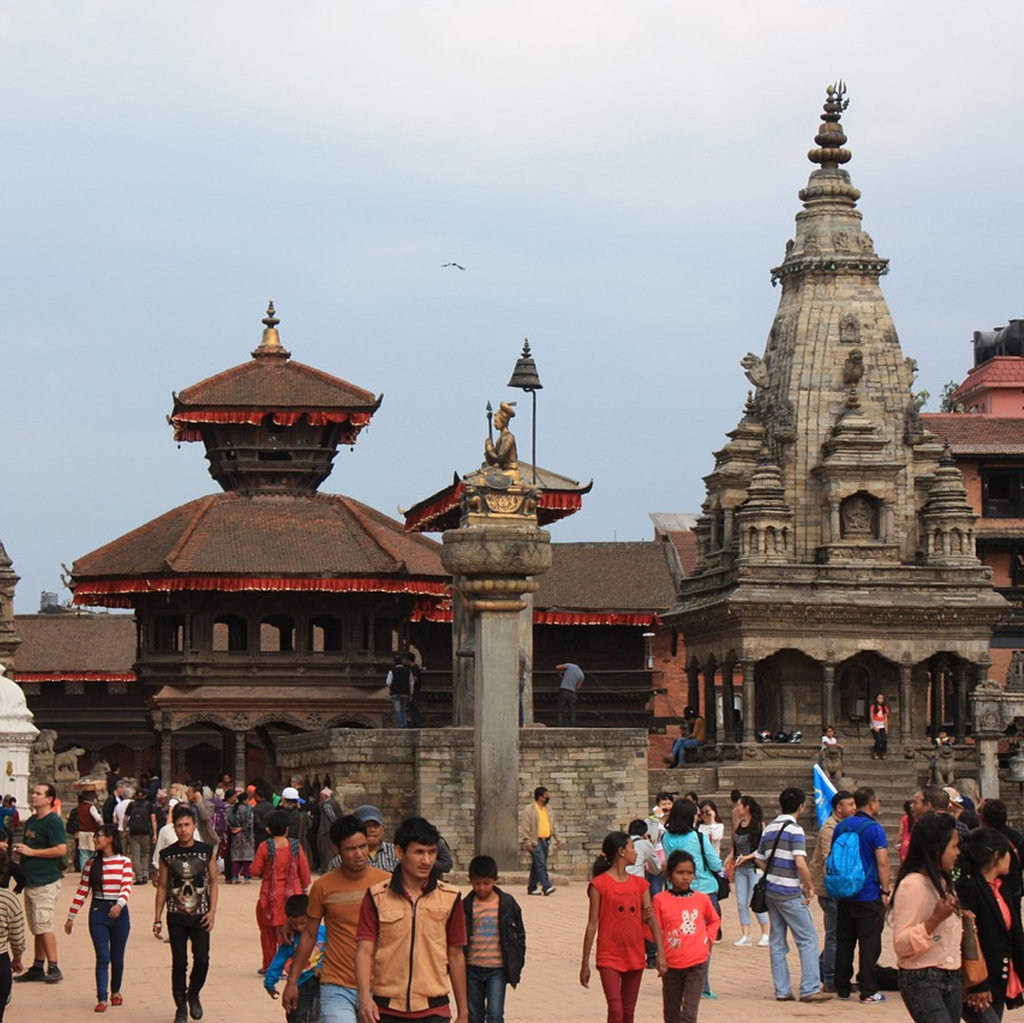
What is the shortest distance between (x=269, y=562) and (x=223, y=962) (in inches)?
1189

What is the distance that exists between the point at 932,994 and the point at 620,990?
3.19m

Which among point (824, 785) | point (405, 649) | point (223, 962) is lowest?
point (223, 962)

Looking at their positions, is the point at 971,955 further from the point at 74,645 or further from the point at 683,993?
the point at 74,645

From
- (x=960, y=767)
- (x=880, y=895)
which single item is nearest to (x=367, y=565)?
(x=960, y=767)

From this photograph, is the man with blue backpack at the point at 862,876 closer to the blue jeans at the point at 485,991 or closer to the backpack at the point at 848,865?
the backpack at the point at 848,865

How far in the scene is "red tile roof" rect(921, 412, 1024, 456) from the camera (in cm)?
6303

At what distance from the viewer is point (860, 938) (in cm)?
1803

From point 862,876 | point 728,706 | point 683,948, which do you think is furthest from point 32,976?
point 728,706

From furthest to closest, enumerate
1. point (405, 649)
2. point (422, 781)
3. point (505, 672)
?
point (405, 649) < point (422, 781) < point (505, 672)

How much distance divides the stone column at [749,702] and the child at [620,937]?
33362 mm

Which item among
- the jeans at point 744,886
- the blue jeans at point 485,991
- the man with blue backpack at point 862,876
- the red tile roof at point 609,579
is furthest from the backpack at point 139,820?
the red tile roof at point 609,579

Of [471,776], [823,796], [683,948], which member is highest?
[471,776]

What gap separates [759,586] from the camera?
49219 millimetres

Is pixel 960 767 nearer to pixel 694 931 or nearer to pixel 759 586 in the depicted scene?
pixel 759 586
